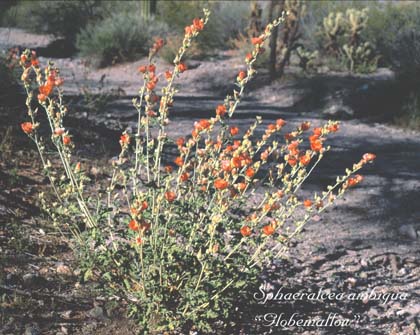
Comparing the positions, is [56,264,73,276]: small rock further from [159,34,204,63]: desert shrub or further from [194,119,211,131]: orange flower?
[159,34,204,63]: desert shrub

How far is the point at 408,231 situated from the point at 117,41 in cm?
889

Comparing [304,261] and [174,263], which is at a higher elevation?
[174,263]

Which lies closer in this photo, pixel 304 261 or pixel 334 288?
pixel 334 288

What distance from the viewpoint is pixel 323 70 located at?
34.9ft

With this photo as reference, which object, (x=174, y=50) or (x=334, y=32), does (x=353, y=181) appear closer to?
(x=334, y=32)

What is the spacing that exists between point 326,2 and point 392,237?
12.3 meters

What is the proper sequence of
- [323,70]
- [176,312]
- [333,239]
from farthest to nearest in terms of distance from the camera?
[323,70] → [333,239] → [176,312]

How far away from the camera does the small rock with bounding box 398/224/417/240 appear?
3938 millimetres

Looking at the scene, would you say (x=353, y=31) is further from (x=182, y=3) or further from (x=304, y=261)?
(x=304, y=261)

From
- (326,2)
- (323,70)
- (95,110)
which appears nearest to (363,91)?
(323,70)

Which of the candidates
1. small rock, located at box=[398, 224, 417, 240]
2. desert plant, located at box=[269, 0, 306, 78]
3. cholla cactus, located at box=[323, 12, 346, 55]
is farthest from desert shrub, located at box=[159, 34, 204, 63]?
small rock, located at box=[398, 224, 417, 240]

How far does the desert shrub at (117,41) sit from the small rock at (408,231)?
332 inches

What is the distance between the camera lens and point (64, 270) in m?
2.99

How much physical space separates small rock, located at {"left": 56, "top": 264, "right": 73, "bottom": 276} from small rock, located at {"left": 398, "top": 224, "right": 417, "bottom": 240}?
218 cm
